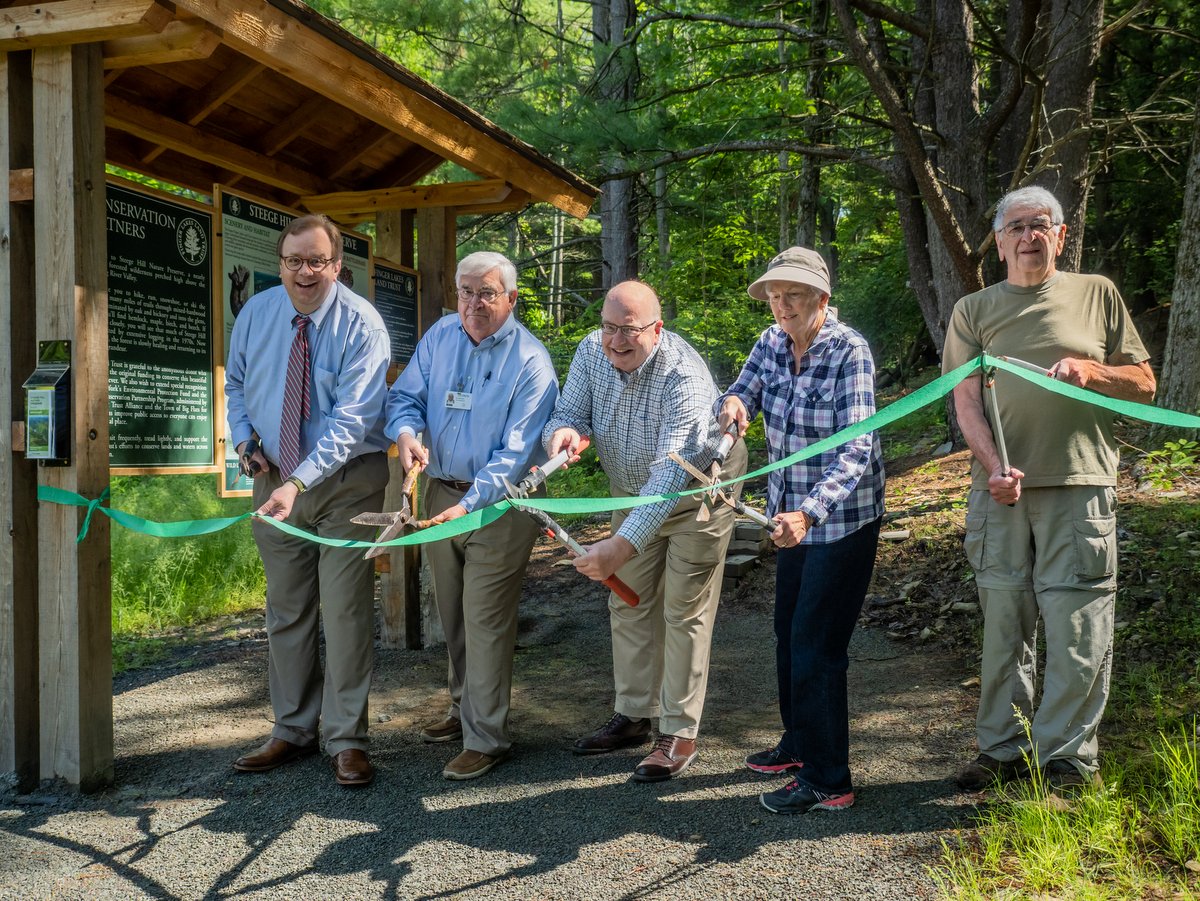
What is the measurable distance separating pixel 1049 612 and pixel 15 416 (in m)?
4.17

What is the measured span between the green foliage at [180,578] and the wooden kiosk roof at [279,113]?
344cm

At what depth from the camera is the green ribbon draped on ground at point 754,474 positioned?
323 centimetres

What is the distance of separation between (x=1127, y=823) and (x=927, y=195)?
4.61 metres

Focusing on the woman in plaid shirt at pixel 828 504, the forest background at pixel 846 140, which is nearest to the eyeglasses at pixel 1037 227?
the woman in plaid shirt at pixel 828 504

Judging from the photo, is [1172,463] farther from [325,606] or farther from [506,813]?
[325,606]

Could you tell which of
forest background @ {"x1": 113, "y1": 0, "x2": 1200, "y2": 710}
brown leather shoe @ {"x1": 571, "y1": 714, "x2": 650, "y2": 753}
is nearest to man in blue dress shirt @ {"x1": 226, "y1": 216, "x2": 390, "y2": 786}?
brown leather shoe @ {"x1": 571, "y1": 714, "x2": 650, "y2": 753}

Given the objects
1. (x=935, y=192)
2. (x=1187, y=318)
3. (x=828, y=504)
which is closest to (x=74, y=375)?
(x=828, y=504)

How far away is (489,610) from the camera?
13.5ft

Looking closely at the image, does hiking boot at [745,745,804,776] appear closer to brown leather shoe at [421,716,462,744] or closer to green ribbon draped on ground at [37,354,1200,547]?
green ribbon draped on ground at [37,354,1200,547]

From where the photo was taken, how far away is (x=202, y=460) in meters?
4.85

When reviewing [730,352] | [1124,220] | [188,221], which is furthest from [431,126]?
[1124,220]

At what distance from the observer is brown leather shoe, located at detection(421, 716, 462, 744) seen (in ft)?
15.0

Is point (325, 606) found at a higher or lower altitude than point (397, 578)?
higher

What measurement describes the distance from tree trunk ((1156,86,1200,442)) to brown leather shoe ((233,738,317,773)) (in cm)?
634
